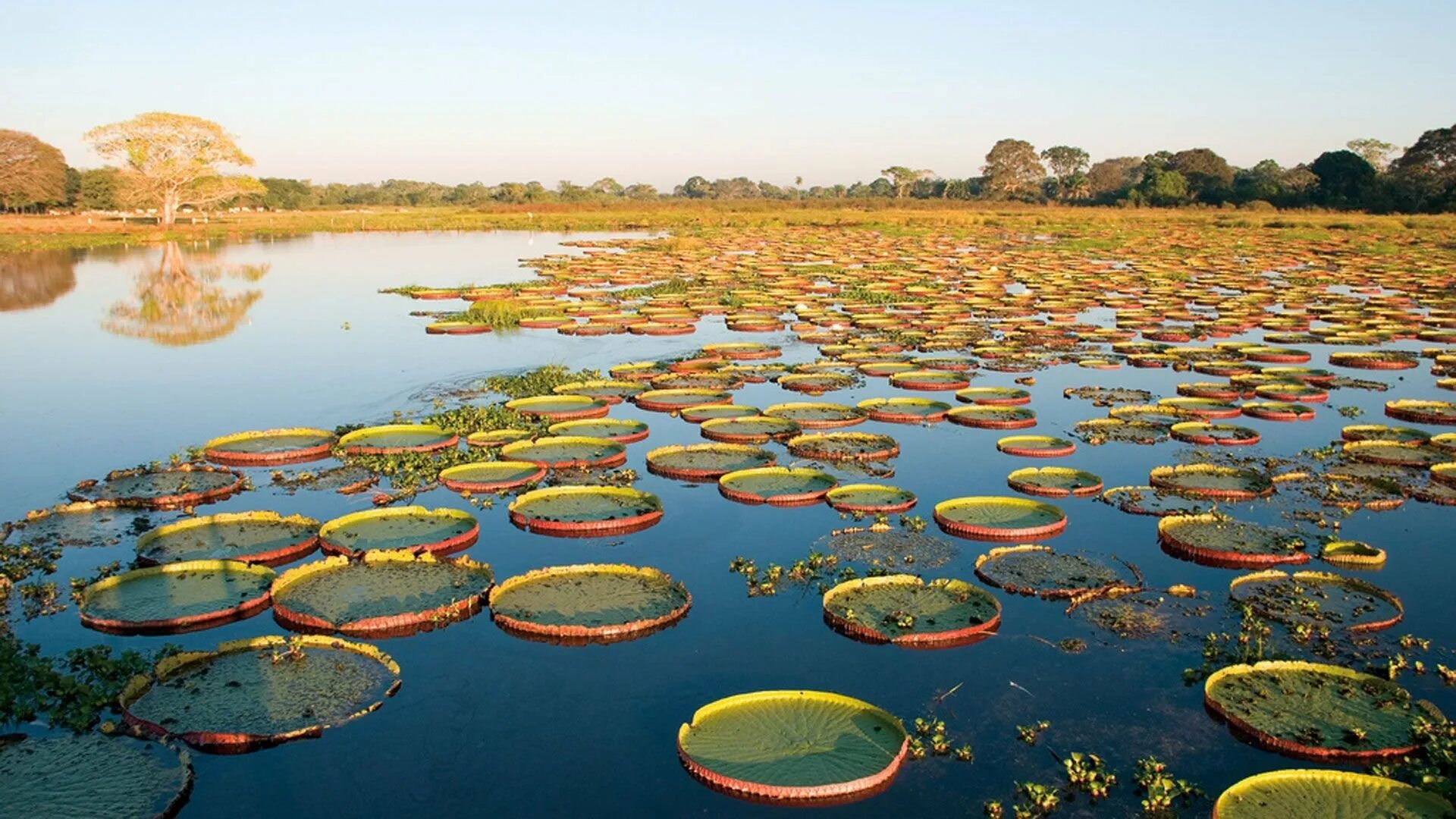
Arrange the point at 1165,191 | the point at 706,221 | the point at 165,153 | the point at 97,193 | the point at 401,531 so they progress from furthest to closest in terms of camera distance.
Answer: the point at 97,193 < the point at 1165,191 < the point at 706,221 < the point at 165,153 < the point at 401,531

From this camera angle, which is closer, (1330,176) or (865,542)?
(865,542)

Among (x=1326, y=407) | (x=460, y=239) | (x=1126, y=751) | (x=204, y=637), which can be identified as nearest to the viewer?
(x=1126, y=751)

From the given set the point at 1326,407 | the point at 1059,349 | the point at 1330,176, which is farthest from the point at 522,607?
the point at 1330,176

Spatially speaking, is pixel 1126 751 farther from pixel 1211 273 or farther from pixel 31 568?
pixel 1211 273

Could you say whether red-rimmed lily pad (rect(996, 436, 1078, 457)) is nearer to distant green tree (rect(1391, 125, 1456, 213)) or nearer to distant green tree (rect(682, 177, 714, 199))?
distant green tree (rect(1391, 125, 1456, 213))

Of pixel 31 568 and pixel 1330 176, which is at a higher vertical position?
pixel 1330 176

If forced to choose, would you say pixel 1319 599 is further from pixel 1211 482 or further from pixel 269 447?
pixel 269 447

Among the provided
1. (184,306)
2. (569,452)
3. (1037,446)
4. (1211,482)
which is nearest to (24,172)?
(184,306)
